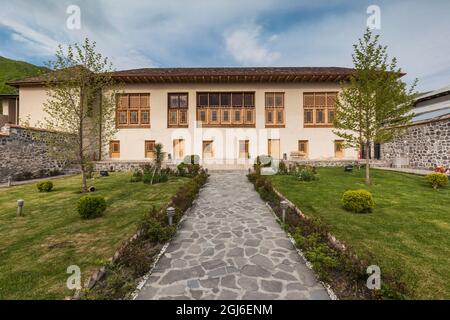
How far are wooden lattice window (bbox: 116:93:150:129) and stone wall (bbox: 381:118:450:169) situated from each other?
77.1 feet

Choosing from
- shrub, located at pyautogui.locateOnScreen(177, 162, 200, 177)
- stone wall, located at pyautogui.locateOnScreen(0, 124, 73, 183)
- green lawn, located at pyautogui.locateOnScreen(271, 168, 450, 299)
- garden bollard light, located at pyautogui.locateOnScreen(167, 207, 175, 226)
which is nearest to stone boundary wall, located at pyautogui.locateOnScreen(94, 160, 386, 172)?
shrub, located at pyautogui.locateOnScreen(177, 162, 200, 177)

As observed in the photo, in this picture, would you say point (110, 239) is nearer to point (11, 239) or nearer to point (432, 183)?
point (11, 239)

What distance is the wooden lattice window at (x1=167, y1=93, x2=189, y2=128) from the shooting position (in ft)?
69.4

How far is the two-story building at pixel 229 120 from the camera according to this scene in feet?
68.2

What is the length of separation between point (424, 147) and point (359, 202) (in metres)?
14.2

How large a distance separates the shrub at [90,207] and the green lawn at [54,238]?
0.74ft

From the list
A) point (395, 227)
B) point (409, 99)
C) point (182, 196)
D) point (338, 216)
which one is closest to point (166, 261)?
point (182, 196)

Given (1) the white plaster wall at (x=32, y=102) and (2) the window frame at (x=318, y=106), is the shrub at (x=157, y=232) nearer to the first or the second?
(2) the window frame at (x=318, y=106)

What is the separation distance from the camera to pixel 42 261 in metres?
4.24

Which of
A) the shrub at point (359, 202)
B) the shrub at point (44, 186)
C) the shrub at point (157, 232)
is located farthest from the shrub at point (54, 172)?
the shrub at point (359, 202)

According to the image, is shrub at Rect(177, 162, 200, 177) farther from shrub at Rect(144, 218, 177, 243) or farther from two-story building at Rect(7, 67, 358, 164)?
shrub at Rect(144, 218, 177, 243)
